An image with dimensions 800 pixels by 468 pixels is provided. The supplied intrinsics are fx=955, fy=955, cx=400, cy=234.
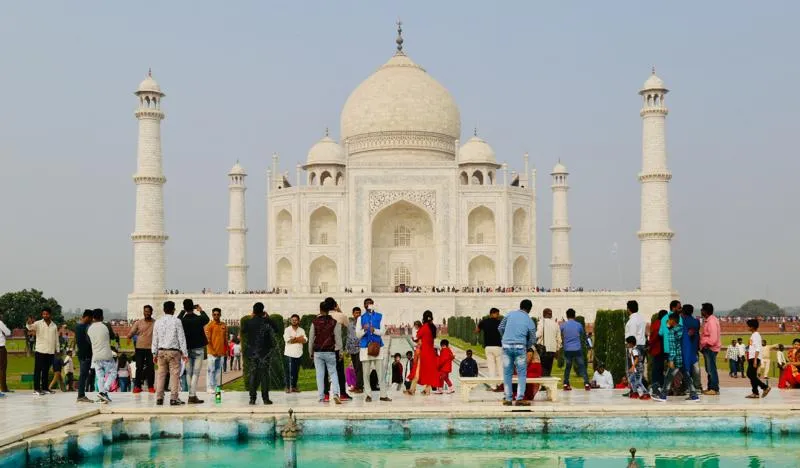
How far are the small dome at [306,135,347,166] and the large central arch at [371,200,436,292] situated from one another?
304 cm

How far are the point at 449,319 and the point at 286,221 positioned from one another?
889 centimetres

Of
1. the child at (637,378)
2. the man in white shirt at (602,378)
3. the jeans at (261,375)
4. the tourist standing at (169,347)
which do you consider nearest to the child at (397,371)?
the jeans at (261,375)

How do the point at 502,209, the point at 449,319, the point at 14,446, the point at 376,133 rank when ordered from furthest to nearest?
the point at 376,133
the point at 502,209
the point at 449,319
the point at 14,446

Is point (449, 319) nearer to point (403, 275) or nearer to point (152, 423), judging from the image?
point (403, 275)

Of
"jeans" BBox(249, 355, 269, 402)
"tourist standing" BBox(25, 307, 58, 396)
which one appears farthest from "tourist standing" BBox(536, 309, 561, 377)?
"tourist standing" BBox(25, 307, 58, 396)

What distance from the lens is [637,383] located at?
8.86 m

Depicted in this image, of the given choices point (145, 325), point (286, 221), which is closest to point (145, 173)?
point (286, 221)

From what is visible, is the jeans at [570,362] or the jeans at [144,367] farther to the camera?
the jeans at [144,367]

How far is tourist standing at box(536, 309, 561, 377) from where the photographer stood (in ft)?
31.9

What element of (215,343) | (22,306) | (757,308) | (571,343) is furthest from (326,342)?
(757,308)

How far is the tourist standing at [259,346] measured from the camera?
845 cm

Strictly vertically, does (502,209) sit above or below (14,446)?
above

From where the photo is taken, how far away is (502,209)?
33094 millimetres

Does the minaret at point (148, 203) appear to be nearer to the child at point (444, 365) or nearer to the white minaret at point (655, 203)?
the white minaret at point (655, 203)
